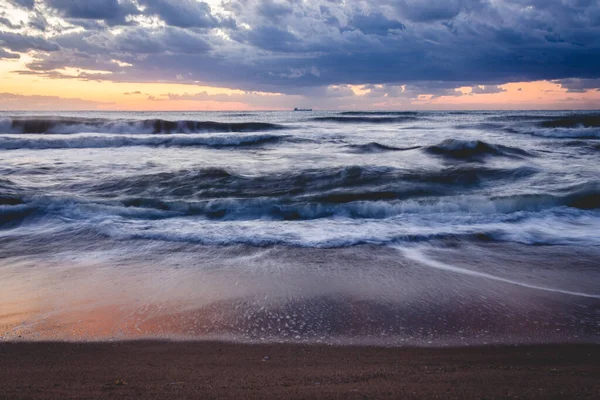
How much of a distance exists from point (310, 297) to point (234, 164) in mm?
10057

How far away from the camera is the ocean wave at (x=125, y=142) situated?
1936cm

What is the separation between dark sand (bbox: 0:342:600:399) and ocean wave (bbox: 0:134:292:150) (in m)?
17.6

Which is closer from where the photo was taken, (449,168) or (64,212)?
(64,212)

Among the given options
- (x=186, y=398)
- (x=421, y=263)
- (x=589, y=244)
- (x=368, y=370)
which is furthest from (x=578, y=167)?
(x=186, y=398)

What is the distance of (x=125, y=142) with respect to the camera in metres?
20.4

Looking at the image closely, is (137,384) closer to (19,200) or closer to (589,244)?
(589,244)

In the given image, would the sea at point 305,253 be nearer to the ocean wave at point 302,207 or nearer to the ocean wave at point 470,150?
the ocean wave at point 302,207

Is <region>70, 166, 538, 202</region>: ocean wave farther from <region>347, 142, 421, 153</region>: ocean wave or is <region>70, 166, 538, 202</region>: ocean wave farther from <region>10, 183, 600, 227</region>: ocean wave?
<region>347, 142, 421, 153</region>: ocean wave

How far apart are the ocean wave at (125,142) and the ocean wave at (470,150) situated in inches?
309

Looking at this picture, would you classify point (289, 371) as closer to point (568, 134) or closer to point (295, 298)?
point (295, 298)

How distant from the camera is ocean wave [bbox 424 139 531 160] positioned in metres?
14.4

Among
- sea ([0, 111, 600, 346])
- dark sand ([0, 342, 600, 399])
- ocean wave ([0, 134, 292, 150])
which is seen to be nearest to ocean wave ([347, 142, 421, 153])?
sea ([0, 111, 600, 346])

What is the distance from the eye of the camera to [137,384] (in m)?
2.40

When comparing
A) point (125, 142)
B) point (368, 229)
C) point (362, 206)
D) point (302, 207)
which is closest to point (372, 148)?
A: point (362, 206)
